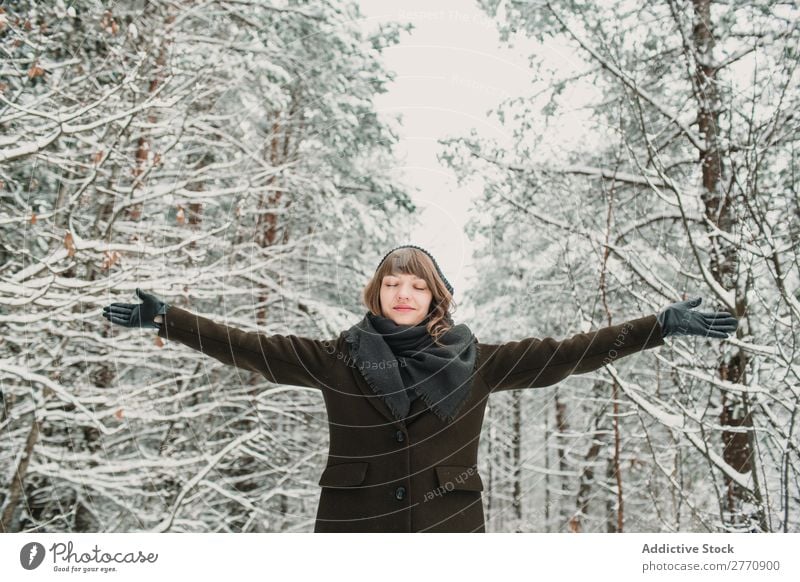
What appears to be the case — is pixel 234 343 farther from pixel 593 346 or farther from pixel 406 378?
pixel 593 346

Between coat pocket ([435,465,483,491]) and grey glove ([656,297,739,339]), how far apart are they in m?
0.83

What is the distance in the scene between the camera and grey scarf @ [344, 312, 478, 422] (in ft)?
7.07

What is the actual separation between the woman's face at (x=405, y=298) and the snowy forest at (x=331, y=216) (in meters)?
1.17

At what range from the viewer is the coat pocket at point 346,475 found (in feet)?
6.98

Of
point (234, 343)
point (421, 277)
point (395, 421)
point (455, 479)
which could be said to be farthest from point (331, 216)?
point (455, 479)

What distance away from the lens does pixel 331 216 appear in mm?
5719

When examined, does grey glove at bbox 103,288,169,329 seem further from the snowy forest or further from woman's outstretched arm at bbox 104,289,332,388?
the snowy forest

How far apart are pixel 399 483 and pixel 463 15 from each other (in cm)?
306

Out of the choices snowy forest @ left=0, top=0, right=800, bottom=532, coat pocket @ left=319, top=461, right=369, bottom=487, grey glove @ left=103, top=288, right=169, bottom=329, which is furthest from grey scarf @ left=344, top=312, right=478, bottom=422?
snowy forest @ left=0, top=0, right=800, bottom=532

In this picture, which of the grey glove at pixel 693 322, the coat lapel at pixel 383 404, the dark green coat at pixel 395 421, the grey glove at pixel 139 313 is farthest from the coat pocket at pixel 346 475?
the grey glove at pixel 693 322

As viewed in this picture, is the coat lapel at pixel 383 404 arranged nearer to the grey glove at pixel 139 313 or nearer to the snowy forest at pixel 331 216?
the grey glove at pixel 139 313

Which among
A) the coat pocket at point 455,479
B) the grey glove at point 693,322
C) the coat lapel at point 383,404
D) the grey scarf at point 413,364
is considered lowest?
the coat pocket at point 455,479

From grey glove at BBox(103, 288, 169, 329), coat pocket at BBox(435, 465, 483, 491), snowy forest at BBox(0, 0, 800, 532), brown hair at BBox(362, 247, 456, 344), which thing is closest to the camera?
coat pocket at BBox(435, 465, 483, 491)

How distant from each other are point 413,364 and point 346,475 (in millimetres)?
433
